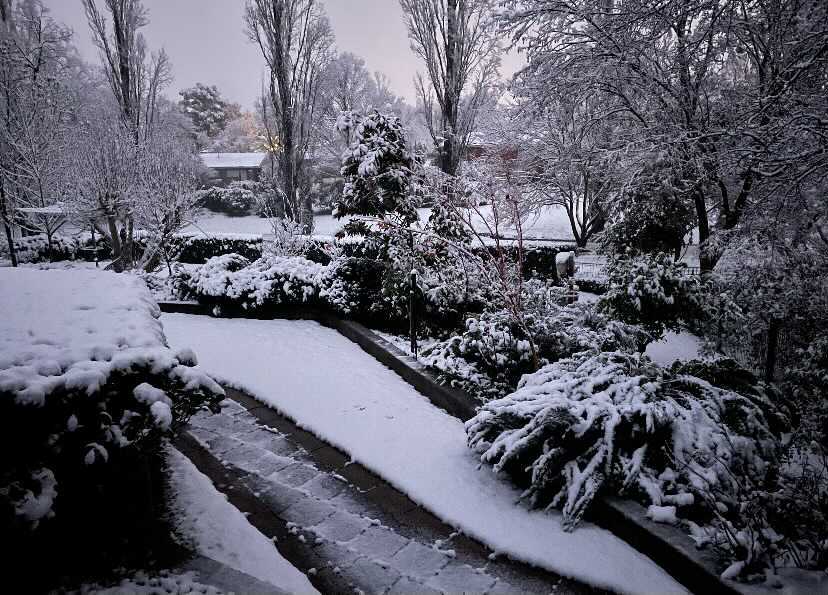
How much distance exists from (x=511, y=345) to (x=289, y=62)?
12607 mm

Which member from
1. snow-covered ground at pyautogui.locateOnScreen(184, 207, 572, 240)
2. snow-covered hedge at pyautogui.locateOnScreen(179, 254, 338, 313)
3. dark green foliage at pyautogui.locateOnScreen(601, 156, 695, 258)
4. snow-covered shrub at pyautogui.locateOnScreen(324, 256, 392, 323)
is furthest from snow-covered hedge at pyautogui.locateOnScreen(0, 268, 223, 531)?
snow-covered ground at pyautogui.locateOnScreen(184, 207, 572, 240)

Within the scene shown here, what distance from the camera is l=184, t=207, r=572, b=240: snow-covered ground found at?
2008 centimetres

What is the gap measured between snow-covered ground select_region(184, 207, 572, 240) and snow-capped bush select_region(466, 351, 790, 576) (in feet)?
50.0

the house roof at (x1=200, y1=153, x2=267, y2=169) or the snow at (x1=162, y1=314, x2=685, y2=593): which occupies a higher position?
the house roof at (x1=200, y1=153, x2=267, y2=169)

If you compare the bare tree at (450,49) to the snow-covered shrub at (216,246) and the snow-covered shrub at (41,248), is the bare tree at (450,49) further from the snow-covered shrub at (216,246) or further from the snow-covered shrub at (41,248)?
the snow-covered shrub at (41,248)

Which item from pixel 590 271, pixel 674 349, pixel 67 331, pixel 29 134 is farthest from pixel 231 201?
pixel 67 331

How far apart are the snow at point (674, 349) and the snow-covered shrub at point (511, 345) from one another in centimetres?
256

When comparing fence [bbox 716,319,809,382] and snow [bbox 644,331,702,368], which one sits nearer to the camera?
fence [bbox 716,319,809,382]

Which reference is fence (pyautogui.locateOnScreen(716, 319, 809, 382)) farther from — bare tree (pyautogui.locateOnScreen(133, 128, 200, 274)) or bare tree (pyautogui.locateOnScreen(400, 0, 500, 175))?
bare tree (pyautogui.locateOnScreen(133, 128, 200, 274))

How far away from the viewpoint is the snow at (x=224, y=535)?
259cm

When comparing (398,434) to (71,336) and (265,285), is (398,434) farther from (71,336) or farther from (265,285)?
(265,285)

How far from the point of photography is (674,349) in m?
8.11

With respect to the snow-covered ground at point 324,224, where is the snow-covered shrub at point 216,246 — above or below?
below

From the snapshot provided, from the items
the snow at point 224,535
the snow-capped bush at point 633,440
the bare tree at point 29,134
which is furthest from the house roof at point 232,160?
the snow-capped bush at point 633,440
